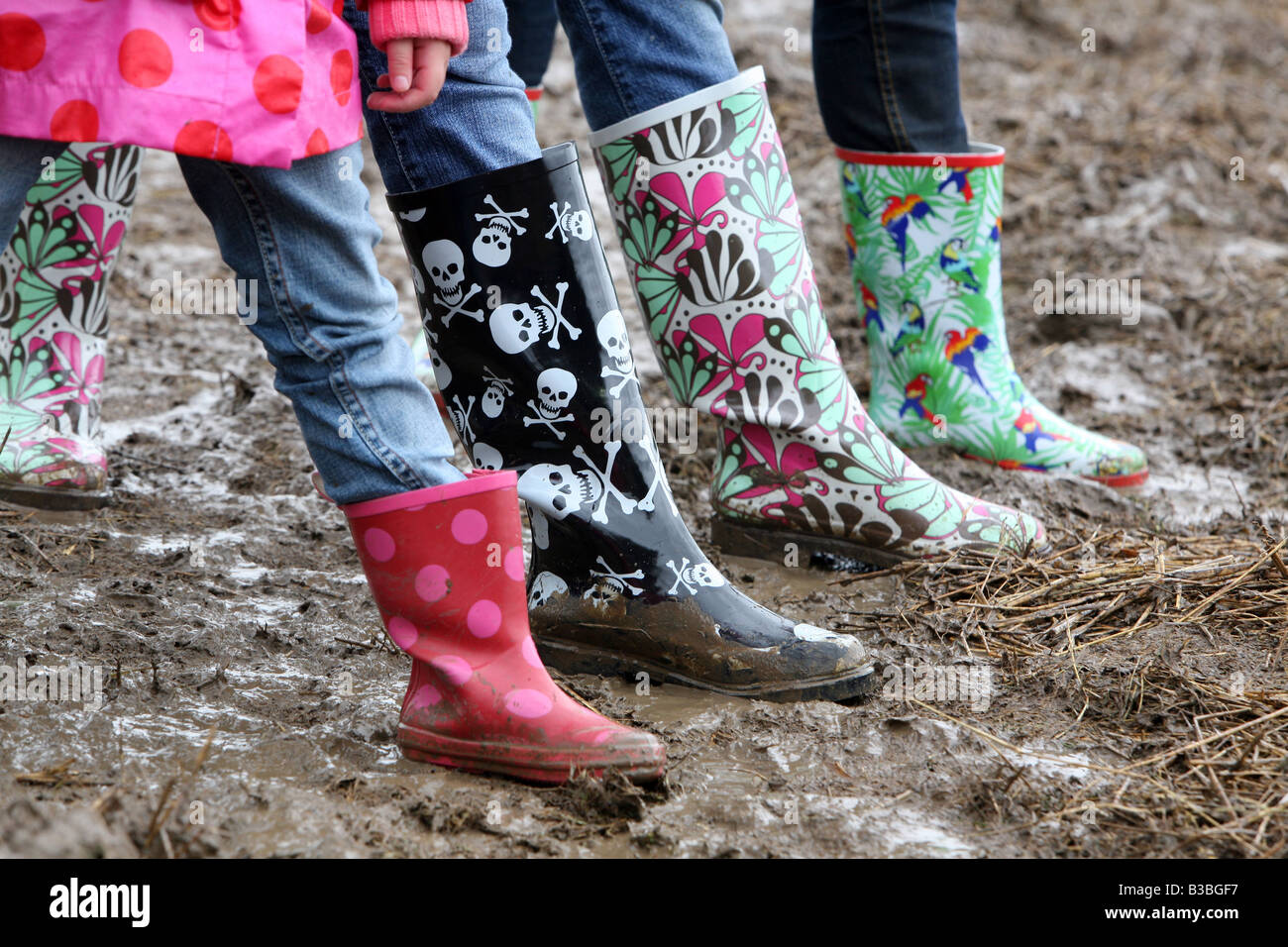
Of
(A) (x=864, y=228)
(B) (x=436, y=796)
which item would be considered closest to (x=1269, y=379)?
(A) (x=864, y=228)

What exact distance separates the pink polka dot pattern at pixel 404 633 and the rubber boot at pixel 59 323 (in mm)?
928

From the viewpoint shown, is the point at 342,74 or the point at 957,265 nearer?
the point at 342,74

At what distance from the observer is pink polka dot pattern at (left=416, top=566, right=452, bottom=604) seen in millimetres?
1222

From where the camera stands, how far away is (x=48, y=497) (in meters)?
1.91

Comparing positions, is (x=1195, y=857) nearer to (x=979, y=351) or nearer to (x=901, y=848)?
(x=901, y=848)

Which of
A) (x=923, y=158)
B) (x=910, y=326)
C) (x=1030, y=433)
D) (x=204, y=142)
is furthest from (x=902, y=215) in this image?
(x=204, y=142)

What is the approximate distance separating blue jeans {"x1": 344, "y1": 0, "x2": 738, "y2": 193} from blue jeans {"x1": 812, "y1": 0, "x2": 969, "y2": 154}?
1.56ft

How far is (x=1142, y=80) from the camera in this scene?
505 cm

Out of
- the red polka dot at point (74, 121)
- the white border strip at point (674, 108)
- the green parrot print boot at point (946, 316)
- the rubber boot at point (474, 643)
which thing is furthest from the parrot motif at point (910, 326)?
the red polka dot at point (74, 121)

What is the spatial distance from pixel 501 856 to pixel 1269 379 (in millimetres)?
2264

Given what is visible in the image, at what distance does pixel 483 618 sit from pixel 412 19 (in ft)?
1.92

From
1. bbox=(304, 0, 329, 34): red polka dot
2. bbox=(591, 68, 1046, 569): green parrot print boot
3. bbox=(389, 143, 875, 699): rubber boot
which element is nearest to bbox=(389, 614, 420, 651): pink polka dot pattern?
bbox=(389, 143, 875, 699): rubber boot

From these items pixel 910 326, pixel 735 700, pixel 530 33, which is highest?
pixel 530 33

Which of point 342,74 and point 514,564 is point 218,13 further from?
point 514,564
